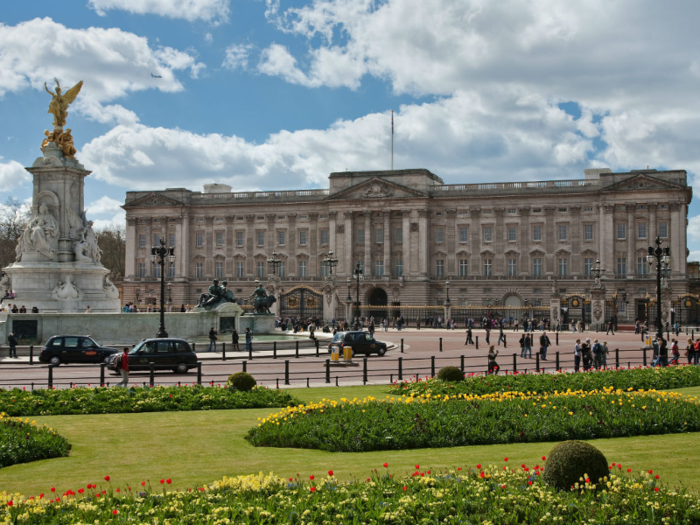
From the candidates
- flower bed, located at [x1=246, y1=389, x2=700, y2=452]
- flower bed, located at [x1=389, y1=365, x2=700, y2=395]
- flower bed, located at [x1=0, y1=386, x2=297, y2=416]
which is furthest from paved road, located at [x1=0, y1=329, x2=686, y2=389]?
flower bed, located at [x1=246, y1=389, x2=700, y2=452]

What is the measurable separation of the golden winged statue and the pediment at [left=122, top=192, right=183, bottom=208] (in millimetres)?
64760

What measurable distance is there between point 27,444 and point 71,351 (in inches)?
769

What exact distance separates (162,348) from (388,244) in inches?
2779

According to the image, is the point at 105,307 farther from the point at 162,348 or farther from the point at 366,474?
the point at 366,474

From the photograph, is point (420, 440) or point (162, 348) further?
point (162, 348)

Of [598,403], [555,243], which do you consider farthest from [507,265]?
[598,403]

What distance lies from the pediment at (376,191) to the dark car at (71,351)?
6787cm

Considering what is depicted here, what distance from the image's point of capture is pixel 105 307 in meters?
40.0

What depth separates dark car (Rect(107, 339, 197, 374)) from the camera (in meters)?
28.0

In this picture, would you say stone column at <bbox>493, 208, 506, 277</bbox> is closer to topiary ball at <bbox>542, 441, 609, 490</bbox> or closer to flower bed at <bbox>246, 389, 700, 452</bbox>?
flower bed at <bbox>246, 389, 700, 452</bbox>

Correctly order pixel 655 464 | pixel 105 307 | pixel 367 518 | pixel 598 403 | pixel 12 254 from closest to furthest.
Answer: pixel 367 518, pixel 655 464, pixel 598 403, pixel 105 307, pixel 12 254

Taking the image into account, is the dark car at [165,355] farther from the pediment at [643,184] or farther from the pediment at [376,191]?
the pediment at [643,184]

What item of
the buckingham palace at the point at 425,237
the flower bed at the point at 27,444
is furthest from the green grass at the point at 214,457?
the buckingham palace at the point at 425,237

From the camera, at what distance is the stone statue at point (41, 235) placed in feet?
125
